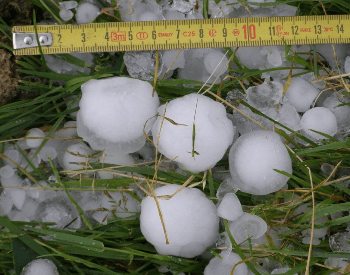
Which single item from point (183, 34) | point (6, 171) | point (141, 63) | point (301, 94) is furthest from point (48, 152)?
point (301, 94)

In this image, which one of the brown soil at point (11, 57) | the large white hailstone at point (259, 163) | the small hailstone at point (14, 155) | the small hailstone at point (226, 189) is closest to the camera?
the large white hailstone at point (259, 163)

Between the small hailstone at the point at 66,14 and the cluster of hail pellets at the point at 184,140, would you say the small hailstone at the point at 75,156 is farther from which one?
the small hailstone at the point at 66,14

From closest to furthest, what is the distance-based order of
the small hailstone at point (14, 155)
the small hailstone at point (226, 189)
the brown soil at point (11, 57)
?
1. the small hailstone at point (226, 189)
2. the brown soil at point (11, 57)
3. the small hailstone at point (14, 155)

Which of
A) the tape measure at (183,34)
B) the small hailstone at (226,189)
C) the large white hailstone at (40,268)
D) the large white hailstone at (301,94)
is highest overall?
the tape measure at (183,34)

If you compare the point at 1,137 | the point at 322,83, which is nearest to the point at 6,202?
the point at 1,137

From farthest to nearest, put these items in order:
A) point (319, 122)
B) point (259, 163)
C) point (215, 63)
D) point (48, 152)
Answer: point (48, 152) < point (215, 63) < point (319, 122) < point (259, 163)

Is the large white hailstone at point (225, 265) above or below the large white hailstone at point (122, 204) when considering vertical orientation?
below

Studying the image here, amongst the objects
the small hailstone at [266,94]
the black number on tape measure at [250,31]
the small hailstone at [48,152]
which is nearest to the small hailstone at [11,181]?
the small hailstone at [48,152]

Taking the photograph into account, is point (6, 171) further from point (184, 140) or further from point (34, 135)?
point (184, 140)
